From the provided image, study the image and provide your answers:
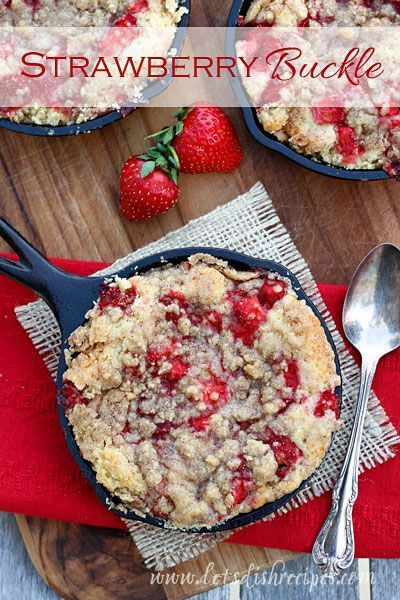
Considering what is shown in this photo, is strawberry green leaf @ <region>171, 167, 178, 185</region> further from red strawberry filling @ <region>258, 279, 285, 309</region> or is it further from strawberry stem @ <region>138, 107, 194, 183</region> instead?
red strawberry filling @ <region>258, 279, 285, 309</region>

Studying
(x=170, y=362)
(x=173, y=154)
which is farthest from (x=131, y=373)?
(x=173, y=154)

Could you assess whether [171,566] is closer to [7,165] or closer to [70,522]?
[70,522]

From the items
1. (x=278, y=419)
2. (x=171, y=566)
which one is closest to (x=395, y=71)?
(x=278, y=419)

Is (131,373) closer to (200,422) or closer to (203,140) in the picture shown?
(200,422)

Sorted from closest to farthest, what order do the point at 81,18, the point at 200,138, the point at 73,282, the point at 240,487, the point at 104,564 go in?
the point at 240,487 < the point at 73,282 < the point at 81,18 < the point at 200,138 < the point at 104,564

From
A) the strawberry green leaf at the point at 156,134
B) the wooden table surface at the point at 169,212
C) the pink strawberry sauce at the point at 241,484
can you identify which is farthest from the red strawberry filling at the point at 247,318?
the strawberry green leaf at the point at 156,134

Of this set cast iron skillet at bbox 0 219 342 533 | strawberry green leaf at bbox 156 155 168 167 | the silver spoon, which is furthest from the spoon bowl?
strawberry green leaf at bbox 156 155 168 167
